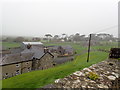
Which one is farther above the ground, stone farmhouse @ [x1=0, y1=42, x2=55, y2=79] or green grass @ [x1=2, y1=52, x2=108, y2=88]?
green grass @ [x1=2, y1=52, x2=108, y2=88]

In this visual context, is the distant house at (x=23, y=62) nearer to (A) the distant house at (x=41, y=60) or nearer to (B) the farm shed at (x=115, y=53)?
(A) the distant house at (x=41, y=60)

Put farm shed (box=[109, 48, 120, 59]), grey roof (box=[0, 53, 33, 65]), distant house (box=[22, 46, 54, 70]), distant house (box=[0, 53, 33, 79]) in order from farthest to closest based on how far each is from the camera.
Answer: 1. distant house (box=[22, 46, 54, 70])
2. grey roof (box=[0, 53, 33, 65])
3. distant house (box=[0, 53, 33, 79])
4. farm shed (box=[109, 48, 120, 59])

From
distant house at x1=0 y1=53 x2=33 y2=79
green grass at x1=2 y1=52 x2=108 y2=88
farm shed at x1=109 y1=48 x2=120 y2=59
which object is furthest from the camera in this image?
distant house at x1=0 y1=53 x2=33 y2=79

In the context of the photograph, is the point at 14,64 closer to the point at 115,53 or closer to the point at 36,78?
the point at 36,78

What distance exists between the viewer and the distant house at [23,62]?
18656 millimetres

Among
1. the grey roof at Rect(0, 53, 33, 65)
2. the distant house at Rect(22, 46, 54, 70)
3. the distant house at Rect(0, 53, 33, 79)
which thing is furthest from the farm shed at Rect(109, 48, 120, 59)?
the grey roof at Rect(0, 53, 33, 65)

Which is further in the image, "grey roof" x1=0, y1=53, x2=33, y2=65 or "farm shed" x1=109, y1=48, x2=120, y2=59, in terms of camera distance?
"grey roof" x1=0, y1=53, x2=33, y2=65

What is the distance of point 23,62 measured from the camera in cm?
2138

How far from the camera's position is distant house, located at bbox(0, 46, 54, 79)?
18656 millimetres

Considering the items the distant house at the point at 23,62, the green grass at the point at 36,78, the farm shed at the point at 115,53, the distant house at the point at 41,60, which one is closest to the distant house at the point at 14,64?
the distant house at the point at 23,62

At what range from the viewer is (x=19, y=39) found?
7369 cm

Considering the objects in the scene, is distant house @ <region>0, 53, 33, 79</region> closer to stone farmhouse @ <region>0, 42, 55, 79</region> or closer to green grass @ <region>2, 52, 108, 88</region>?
stone farmhouse @ <region>0, 42, 55, 79</region>

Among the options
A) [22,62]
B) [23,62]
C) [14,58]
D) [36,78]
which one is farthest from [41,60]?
[36,78]

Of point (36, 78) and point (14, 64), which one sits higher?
point (36, 78)
